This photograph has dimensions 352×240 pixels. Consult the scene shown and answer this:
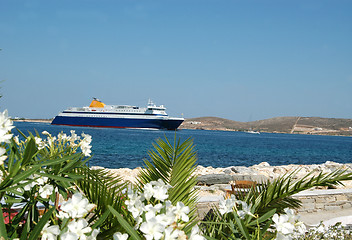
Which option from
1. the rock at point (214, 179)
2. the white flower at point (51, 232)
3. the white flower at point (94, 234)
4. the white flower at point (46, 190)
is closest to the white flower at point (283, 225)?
the white flower at point (94, 234)

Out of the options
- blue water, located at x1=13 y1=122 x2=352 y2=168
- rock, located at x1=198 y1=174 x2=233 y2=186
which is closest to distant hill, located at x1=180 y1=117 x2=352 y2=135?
blue water, located at x1=13 y1=122 x2=352 y2=168

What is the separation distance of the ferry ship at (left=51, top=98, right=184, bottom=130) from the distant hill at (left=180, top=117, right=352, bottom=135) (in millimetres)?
49537

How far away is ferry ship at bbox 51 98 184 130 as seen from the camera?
52.8 m

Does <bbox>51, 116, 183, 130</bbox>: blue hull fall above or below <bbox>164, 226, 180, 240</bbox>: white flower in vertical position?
above

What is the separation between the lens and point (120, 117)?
2093 inches

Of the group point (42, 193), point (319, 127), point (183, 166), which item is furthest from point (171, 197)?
point (319, 127)

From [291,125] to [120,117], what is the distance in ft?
205

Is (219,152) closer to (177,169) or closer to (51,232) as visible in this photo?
(177,169)

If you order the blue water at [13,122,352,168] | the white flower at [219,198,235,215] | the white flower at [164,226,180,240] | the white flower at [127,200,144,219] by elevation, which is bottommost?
the blue water at [13,122,352,168]

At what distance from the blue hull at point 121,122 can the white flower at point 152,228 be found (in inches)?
2024

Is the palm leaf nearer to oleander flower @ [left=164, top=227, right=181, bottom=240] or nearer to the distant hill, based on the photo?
oleander flower @ [left=164, top=227, right=181, bottom=240]

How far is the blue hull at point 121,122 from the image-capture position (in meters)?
52.8

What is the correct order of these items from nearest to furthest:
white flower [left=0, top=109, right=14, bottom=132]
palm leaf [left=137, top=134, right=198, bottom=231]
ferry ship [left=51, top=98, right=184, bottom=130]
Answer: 1. white flower [left=0, top=109, right=14, bottom=132]
2. palm leaf [left=137, top=134, right=198, bottom=231]
3. ferry ship [left=51, top=98, right=184, bottom=130]

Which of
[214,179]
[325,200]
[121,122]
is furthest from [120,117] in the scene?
[325,200]
